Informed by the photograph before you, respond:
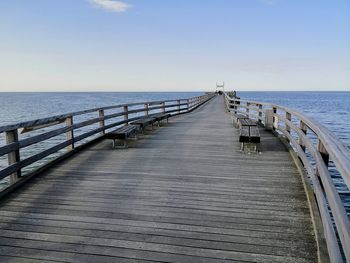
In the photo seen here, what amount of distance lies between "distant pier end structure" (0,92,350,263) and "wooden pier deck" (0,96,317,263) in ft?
0.04

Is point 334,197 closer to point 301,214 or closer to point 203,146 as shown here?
point 301,214

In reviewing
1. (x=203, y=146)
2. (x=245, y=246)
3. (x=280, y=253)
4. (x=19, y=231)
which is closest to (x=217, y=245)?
(x=245, y=246)

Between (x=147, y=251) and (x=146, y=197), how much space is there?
4.17ft

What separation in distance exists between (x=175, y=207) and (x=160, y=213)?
0.24m

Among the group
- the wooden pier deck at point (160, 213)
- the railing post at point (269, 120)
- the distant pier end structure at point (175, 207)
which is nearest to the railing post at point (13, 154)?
the distant pier end structure at point (175, 207)

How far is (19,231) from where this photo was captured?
9.85ft

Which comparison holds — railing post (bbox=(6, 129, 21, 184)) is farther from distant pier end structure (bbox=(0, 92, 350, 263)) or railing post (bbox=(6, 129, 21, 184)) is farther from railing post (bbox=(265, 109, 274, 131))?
railing post (bbox=(265, 109, 274, 131))

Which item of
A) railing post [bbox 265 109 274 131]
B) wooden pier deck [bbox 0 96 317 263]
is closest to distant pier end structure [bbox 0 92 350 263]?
wooden pier deck [bbox 0 96 317 263]

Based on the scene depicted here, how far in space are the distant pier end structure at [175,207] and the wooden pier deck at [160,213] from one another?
0.01m

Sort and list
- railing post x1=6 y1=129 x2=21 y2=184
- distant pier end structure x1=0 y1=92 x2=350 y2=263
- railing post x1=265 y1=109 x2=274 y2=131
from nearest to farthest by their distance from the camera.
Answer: distant pier end structure x1=0 y1=92 x2=350 y2=263, railing post x1=6 y1=129 x2=21 y2=184, railing post x1=265 y1=109 x2=274 y2=131

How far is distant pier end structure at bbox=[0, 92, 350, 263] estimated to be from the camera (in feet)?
8.43

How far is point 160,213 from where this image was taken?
3.41 m

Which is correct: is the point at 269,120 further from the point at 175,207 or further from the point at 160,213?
the point at 160,213

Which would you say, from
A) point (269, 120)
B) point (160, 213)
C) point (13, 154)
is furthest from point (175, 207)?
point (269, 120)
